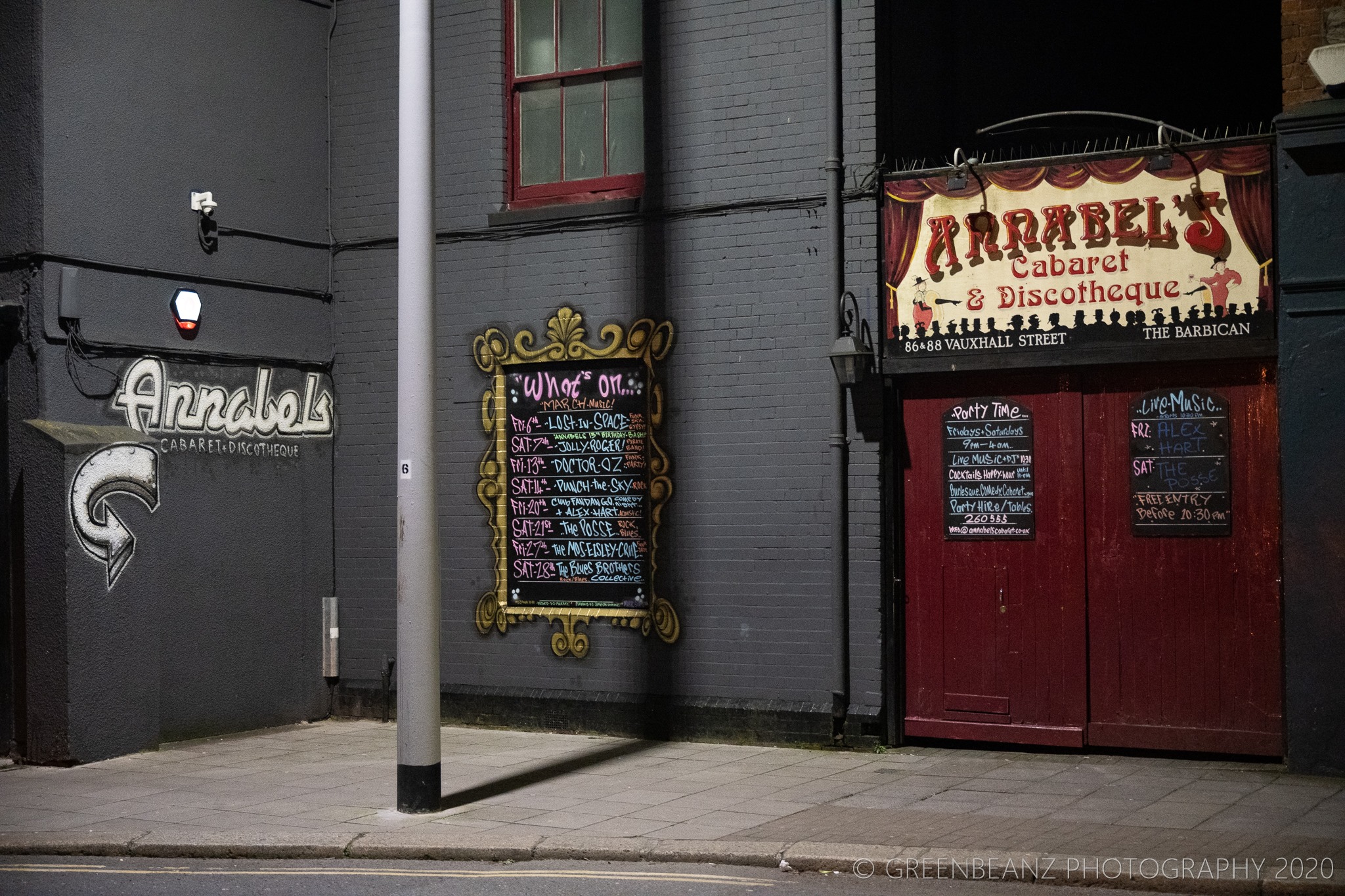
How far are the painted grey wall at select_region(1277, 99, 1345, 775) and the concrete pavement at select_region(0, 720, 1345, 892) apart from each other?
477mm

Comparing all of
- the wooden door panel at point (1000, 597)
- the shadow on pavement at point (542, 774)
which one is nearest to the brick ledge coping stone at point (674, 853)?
the shadow on pavement at point (542, 774)

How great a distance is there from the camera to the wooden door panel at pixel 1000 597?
9703 millimetres

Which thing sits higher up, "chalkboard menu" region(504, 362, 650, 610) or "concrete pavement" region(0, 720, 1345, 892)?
"chalkboard menu" region(504, 362, 650, 610)

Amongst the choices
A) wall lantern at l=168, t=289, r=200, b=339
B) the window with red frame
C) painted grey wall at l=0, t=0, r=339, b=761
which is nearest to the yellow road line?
painted grey wall at l=0, t=0, r=339, b=761

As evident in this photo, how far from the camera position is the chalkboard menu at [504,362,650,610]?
1094cm

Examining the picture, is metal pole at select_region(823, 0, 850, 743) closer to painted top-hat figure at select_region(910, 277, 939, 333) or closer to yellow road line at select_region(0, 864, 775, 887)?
painted top-hat figure at select_region(910, 277, 939, 333)

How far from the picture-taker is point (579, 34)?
11.4 meters

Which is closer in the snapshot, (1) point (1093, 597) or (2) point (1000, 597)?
(1) point (1093, 597)

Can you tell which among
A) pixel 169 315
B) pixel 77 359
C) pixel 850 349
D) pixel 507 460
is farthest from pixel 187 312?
pixel 850 349

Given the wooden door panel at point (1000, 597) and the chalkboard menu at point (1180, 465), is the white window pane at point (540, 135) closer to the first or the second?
the wooden door panel at point (1000, 597)

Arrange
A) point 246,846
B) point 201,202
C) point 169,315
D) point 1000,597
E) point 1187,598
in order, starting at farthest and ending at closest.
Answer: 1. point 201,202
2. point 169,315
3. point 1000,597
4. point 1187,598
5. point 246,846

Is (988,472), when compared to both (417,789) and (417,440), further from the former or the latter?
(417,789)

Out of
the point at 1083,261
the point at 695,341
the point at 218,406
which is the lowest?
the point at 218,406

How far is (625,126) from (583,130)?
16.2 inches
